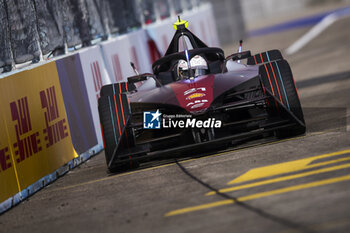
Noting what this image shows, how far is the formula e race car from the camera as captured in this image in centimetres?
898

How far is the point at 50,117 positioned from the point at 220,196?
13.6 feet

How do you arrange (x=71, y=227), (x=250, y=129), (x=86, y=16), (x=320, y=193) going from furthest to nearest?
Answer: (x=86, y=16)
(x=250, y=129)
(x=71, y=227)
(x=320, y=193)

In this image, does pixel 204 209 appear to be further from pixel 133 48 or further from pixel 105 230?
pixel 133 48

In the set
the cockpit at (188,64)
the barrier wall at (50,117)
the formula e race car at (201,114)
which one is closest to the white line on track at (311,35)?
the barrier wall at (50,117)

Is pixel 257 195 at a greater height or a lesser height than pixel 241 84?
lesser

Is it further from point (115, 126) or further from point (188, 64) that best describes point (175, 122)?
point (188, 64)

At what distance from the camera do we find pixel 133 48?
16.3 metres

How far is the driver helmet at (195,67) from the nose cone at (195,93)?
23.0 inches

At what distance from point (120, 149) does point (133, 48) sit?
7.16 meters

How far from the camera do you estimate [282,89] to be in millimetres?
9297

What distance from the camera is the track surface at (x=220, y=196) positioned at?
593cm

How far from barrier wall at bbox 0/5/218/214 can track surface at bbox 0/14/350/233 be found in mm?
242

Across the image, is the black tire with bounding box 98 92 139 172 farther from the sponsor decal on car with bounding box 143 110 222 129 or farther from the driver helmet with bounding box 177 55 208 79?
the driver helmet with bounding box 177 55 208 79

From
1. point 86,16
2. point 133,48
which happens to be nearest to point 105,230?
point 86,16
